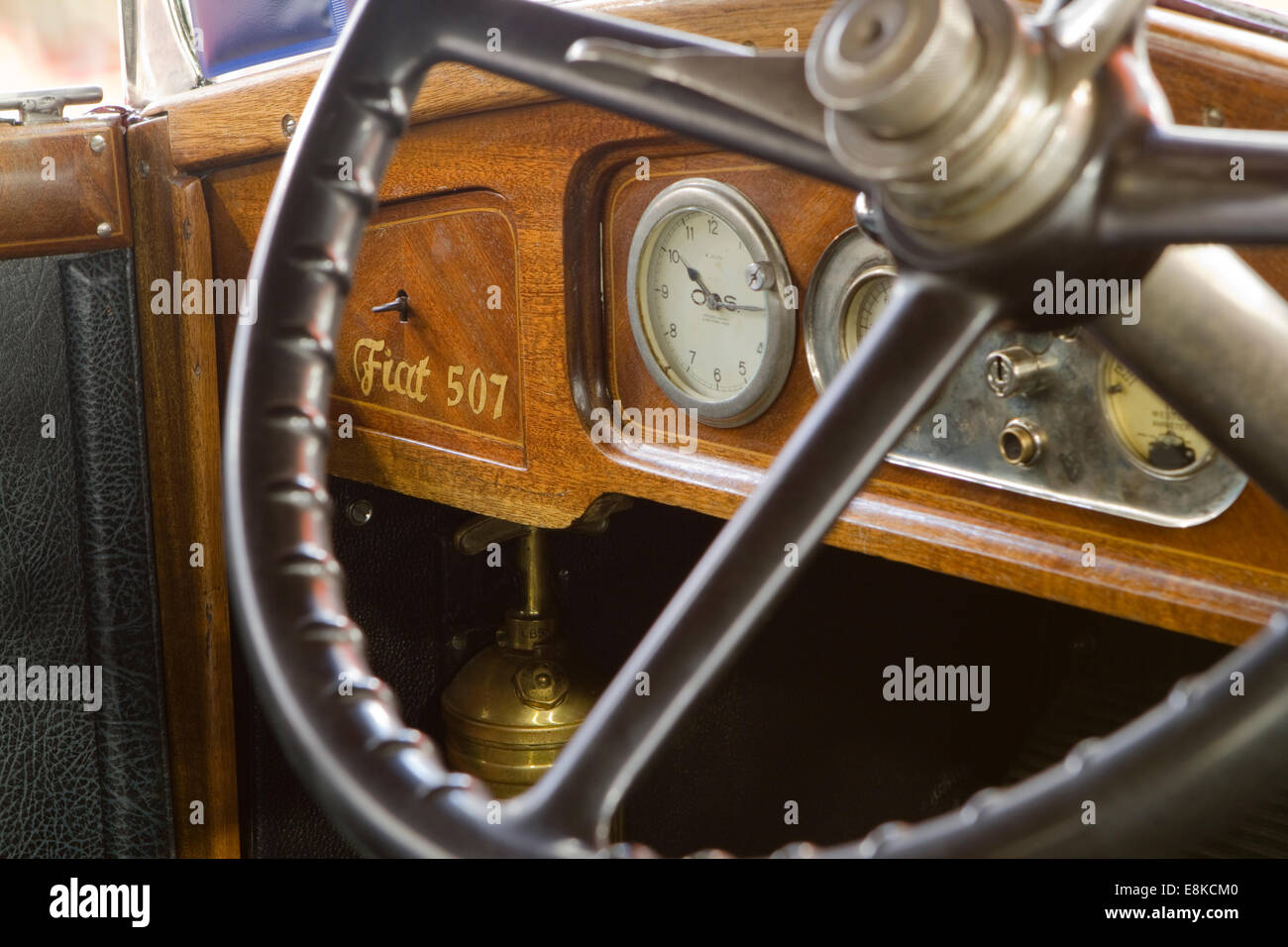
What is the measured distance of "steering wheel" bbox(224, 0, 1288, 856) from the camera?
0.41 metres

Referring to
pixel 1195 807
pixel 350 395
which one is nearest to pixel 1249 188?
pixel 1195 807

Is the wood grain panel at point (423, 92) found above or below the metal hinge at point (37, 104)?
below

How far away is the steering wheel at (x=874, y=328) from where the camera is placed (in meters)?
0.41

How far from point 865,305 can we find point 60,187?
956 millimetres

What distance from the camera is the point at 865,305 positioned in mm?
932

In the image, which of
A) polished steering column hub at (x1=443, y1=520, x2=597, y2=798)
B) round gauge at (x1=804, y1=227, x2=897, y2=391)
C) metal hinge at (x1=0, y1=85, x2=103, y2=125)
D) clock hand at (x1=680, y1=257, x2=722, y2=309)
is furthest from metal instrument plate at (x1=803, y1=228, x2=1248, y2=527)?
metal hinge at (x1=0, y1=85, x2=103, y2=125)

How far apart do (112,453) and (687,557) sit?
0.69 m

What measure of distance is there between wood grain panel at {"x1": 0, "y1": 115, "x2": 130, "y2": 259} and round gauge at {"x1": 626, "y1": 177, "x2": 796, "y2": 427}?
0.69m

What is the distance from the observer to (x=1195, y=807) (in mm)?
385

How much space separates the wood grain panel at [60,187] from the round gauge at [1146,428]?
3.63 ft

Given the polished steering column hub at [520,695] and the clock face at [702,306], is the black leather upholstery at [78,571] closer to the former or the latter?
the polished steering column hub at [520,695]
